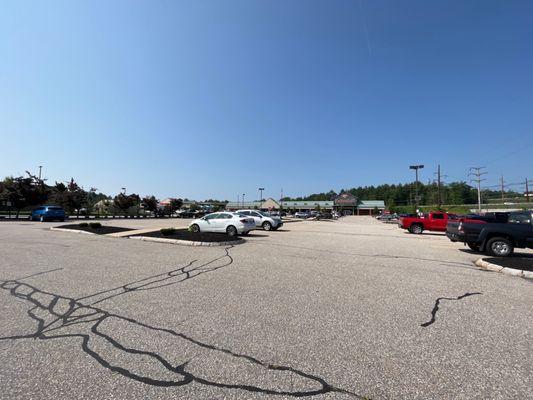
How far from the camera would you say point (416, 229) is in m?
25.4

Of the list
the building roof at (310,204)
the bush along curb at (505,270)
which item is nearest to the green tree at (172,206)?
the bush along curb at (505,270)

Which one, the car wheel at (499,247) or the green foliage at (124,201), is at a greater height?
the green foliage at (124,201)

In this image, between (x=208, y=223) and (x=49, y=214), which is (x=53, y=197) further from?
(x=208, y=223)

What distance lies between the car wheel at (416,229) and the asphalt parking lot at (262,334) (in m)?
18.5

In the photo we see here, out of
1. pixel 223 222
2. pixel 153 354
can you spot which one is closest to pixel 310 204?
pixel 223 222

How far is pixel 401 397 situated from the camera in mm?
2791

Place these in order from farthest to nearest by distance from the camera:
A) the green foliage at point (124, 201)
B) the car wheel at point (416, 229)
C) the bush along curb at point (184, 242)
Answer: the green foliage at point (124, 201), the car wheel at point (416, 229), the bush along curb at point (184, 242)

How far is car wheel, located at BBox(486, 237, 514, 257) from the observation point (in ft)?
37.7

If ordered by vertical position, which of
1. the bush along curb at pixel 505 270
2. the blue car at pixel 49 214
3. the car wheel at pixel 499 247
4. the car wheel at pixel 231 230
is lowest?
the bush along curb at pixel 505 270

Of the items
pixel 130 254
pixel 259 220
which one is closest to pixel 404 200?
pixel 259 220

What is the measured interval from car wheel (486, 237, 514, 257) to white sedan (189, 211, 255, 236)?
11600 millimetres

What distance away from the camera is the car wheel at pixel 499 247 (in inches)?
453

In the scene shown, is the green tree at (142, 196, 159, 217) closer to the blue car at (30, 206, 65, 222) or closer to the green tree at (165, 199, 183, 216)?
the green tree at (165, 199, 183, 216)

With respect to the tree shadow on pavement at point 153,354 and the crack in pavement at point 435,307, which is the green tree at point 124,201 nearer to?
the tree shadow on pavement at point 153,354
